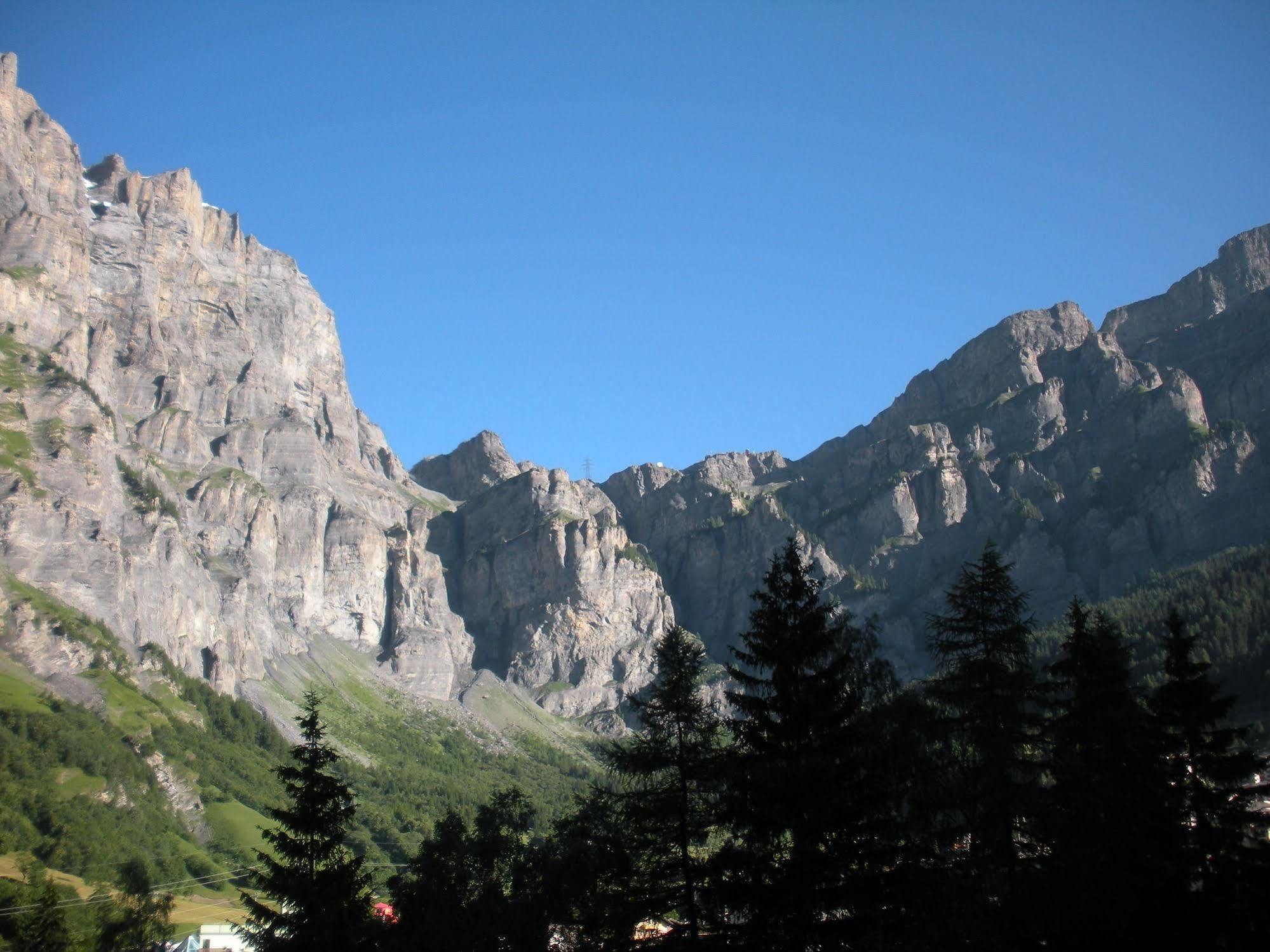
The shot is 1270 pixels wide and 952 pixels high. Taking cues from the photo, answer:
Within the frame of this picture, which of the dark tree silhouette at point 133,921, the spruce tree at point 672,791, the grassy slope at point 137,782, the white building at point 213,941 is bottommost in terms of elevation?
the white building at point 213,941

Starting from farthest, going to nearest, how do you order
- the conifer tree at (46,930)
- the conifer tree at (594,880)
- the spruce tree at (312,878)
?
1. the conifer tree at (46,930)
2. the spruce tree at (312,878)
3. the conifer tree at (594,880)

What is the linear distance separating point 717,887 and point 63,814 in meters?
130

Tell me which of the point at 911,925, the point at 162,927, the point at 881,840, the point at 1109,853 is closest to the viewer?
the point at 911,925

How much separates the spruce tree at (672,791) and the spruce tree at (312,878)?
37.7 ft

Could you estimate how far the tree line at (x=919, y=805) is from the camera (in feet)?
83.1

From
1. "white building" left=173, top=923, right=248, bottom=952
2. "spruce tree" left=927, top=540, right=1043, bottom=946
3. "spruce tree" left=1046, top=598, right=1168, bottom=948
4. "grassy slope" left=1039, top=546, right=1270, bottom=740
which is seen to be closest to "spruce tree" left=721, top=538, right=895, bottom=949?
"spruce tree" left=927, top=540, right=1043, bottom=946

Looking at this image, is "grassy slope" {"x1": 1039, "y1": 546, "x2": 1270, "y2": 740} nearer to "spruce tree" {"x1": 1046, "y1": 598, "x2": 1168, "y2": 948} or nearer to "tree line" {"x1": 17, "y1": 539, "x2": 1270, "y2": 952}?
"tree line" {"x1": 17, "y1": 539, "x2": 1270, "y2": 952}

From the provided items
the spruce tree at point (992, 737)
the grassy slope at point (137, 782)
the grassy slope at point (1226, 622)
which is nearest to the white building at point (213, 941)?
the grassy slope at point (137, 782)

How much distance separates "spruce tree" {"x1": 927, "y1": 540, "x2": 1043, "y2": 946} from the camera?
2725 cm

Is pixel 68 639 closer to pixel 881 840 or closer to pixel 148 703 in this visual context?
pixel 148 703

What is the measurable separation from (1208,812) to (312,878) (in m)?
29.2

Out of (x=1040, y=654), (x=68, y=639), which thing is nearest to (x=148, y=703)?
(x=68, y=639)

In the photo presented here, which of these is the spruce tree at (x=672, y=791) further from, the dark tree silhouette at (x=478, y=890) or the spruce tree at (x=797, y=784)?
the dark tree silhouette at (x=478, y=890)

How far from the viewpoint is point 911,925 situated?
2416cm
